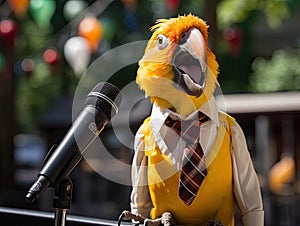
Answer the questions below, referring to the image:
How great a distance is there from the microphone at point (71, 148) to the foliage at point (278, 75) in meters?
7.35

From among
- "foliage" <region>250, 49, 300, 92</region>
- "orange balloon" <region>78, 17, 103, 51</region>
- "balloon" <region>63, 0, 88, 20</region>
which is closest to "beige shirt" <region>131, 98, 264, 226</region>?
"orange balloon" <region>78, 17, 103, 51</region>

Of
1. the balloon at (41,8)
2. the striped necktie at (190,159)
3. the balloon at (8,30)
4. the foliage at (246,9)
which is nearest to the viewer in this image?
the striped necktie at (190,159)

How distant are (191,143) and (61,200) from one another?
0.86 feet

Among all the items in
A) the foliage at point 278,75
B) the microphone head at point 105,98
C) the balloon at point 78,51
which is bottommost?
the microphone head at point 105,98

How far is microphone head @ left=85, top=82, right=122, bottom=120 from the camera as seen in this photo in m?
0.98

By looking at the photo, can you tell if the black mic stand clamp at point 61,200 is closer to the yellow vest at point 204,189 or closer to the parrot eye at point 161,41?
the yellow vest at point 204,189

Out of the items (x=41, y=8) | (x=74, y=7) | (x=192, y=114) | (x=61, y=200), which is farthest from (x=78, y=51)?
(x=61, y=200)

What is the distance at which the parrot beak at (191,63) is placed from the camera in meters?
1.07

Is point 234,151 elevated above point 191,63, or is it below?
below

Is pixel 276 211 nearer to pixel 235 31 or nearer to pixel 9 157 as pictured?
pixel 235 31

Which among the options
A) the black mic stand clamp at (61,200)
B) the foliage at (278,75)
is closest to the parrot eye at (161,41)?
the black mic stand clamp at (61,200)

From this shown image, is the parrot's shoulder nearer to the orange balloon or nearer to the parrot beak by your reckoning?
the parrot beak

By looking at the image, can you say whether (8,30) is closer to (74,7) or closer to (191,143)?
(74,7)

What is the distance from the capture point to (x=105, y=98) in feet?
3.23
